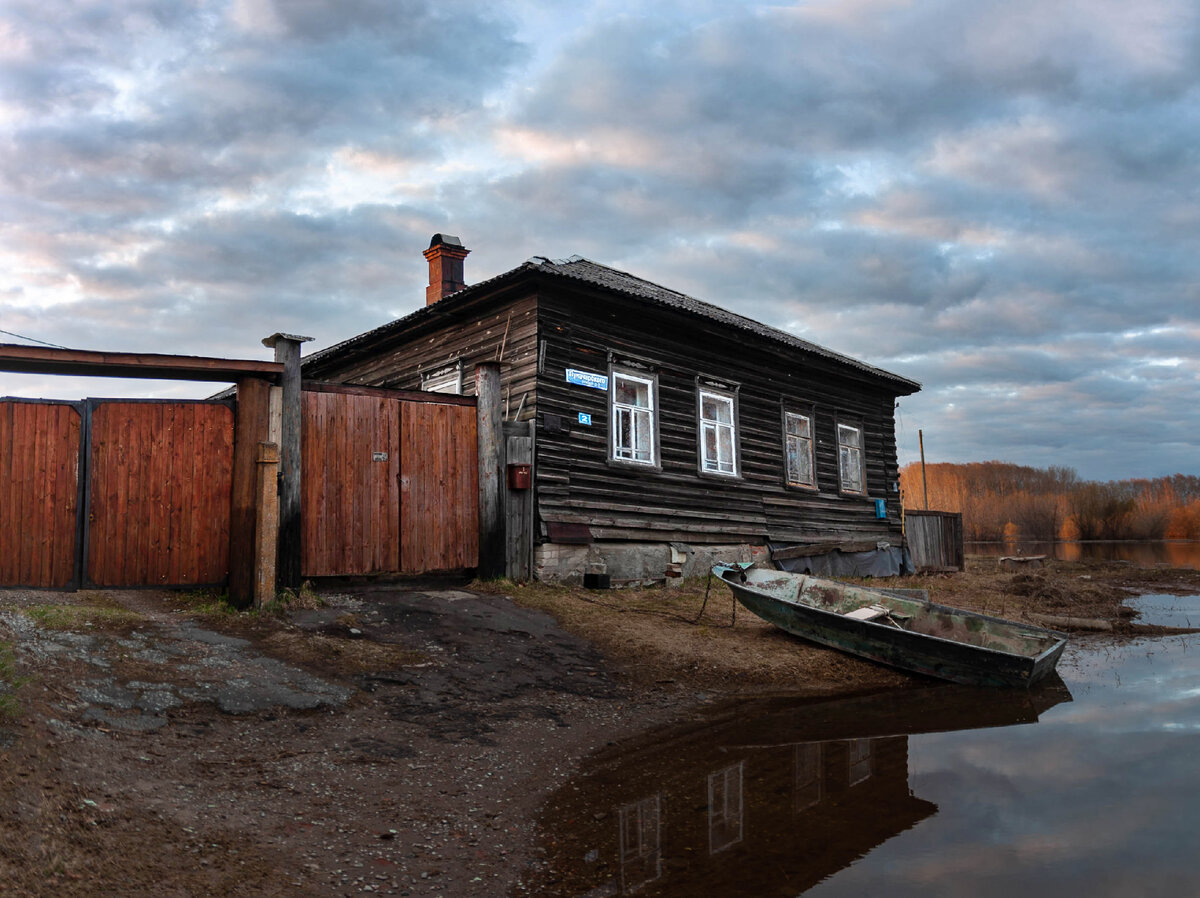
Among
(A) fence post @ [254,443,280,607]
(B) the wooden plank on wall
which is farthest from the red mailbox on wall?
(A) fence post @ [254,443,280,607]

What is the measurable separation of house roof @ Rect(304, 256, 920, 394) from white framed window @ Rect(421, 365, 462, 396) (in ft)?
3.02

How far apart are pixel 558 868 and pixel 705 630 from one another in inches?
242

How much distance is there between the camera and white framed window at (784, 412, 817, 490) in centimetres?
1659

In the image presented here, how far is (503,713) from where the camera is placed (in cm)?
641

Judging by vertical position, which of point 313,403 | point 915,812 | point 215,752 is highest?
point 313,403

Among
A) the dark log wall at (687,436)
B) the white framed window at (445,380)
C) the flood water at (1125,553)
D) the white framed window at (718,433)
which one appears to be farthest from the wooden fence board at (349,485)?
the flood water at (1125,553)

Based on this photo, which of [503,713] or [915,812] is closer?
[915,812]

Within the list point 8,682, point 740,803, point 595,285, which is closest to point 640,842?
point 740,803

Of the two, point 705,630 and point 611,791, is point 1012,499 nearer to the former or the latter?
point 705,630

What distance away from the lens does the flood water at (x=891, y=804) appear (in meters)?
3.97

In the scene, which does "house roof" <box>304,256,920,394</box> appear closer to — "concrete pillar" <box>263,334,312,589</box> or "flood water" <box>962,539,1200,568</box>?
"concrete pillar" <box>263,334,312,589</box>

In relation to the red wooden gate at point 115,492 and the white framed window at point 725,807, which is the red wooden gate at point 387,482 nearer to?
the red wooden gate at point 115,492

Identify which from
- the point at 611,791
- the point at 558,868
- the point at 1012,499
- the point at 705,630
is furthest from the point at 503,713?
the point at 1012,499

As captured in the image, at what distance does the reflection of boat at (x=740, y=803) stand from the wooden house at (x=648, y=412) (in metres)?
5.49
